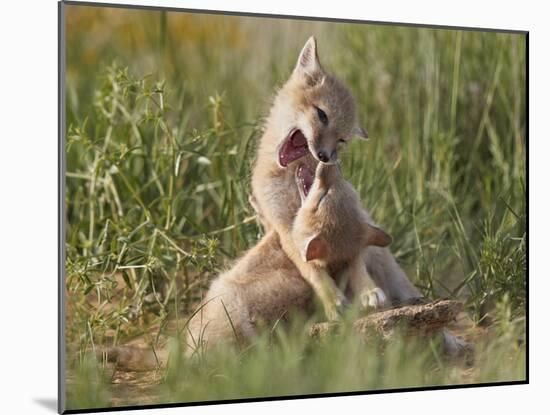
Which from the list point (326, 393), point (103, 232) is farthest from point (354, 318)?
point (103, 232)

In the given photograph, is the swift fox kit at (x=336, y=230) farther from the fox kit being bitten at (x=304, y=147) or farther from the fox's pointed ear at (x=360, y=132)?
the fox's pointed ear at (x=360, y=132)

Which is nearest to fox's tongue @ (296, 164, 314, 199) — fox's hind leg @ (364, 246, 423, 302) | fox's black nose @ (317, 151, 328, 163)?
fox's black nose @ (317, 151, 328, 163)

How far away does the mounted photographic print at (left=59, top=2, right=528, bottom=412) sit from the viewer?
17.0 feet

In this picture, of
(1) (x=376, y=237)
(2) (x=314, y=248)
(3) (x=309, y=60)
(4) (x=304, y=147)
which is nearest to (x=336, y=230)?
(2) (x=314, y=248)

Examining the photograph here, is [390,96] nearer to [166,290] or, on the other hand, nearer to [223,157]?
[223,157]

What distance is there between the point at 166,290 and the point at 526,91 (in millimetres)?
1993

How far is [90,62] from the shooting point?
5816 millimetres

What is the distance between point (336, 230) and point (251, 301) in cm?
46

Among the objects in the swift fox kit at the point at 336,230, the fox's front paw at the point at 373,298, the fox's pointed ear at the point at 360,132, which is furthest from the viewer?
the fox's pointed ear at the point at 360,132

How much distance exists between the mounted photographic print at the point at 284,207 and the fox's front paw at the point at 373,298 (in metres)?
0.02

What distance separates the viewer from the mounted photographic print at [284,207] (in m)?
5.17

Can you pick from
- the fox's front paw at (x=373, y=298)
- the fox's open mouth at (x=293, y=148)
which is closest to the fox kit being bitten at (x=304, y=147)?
the fox's open mouth at (x=293, y=148)

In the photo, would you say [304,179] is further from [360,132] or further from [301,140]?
[360,132]

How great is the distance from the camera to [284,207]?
5.25 m
